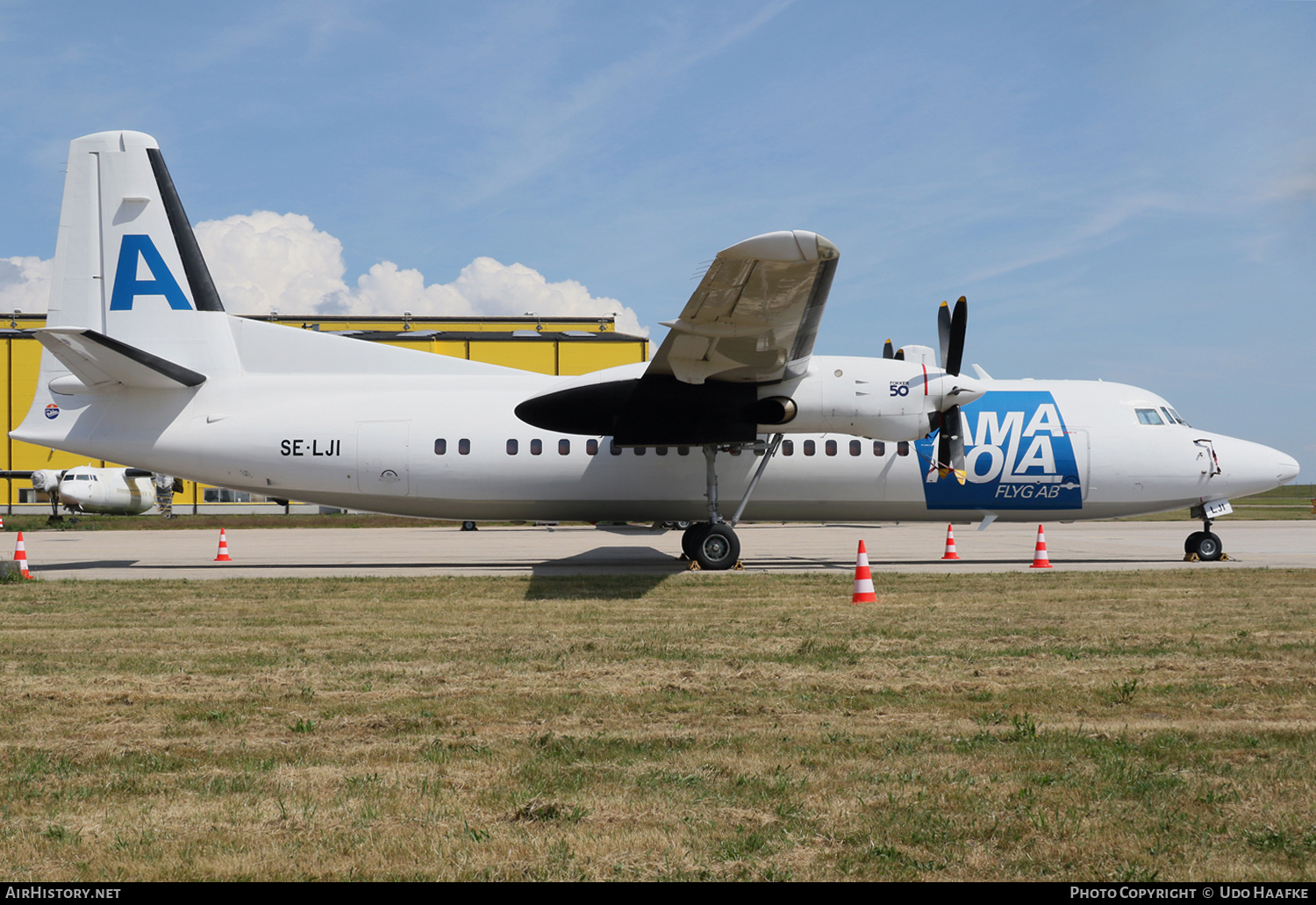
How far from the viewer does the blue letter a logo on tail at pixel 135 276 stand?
1736 cm

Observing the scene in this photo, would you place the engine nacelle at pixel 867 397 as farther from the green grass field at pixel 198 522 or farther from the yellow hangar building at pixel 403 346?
the yellow hangar building at pixel 403 346

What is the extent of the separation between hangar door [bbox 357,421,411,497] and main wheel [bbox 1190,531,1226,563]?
53.1ft

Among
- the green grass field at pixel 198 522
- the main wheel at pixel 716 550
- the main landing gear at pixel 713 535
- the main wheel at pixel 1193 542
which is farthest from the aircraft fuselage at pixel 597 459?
the green grass field at pixel 198 522

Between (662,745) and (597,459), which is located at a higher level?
(597,459)

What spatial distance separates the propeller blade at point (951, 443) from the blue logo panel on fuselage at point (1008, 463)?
709mm

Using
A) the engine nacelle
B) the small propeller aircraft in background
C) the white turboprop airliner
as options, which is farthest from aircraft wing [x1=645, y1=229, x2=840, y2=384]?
the small propeller aircraft in background

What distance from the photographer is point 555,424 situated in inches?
639

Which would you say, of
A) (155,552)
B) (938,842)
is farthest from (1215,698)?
(155,552)

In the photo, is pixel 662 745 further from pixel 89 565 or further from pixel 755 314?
Result: pixel 89 565

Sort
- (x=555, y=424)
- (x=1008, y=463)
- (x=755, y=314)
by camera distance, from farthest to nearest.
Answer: (x=1008, y=463), (x=555, y=424), (x=755, y=314)

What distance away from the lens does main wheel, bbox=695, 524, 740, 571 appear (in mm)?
17000

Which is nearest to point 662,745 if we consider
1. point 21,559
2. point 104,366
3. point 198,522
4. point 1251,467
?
point 104,366

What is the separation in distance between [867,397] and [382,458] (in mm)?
9295
